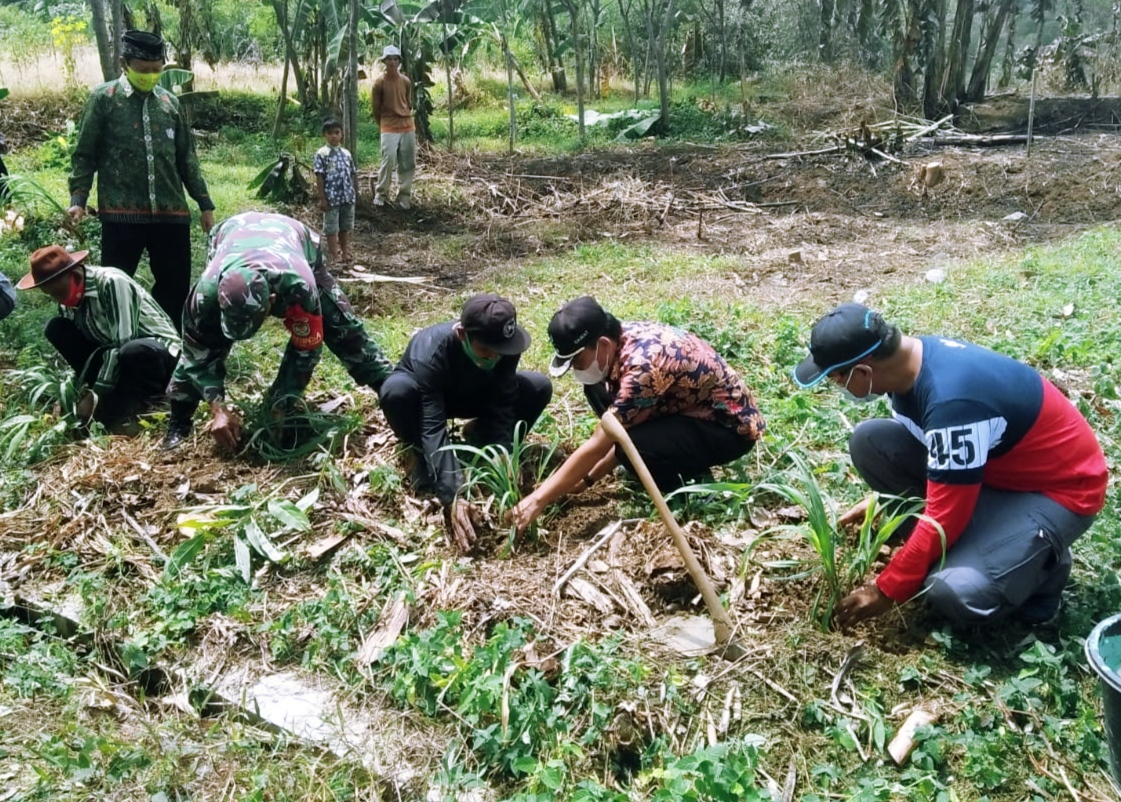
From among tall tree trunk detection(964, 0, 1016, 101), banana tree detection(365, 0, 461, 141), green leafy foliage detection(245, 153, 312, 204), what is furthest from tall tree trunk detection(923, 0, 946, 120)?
green leafy foliage detection(245, 153, 312, 204)

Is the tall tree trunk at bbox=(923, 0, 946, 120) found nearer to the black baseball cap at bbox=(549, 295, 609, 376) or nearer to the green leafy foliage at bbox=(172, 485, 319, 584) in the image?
the black baseball cap at bbox=(549, 295, 609, 376)

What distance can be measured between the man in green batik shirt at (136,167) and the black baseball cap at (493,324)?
218cm

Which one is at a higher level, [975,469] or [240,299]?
[240,299]

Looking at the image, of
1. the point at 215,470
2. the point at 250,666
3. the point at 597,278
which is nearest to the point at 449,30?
the point at 597,278

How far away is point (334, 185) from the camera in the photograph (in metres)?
7.91

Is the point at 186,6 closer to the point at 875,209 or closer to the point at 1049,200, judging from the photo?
the point at 875,209

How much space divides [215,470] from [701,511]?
2169mm

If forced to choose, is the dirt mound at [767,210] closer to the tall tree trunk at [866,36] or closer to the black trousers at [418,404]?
the black trousers at [418,404]

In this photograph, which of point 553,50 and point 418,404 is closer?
point 418,404

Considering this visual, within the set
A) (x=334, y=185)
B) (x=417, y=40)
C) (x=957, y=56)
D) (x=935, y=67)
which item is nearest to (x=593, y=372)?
(x=334, y=185)

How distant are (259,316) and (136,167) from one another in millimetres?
1749

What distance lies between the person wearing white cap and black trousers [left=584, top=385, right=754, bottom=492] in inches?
265

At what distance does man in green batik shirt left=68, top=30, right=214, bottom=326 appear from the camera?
5105 millimetres

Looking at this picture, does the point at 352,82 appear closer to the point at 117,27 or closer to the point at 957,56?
the point at 117,27
